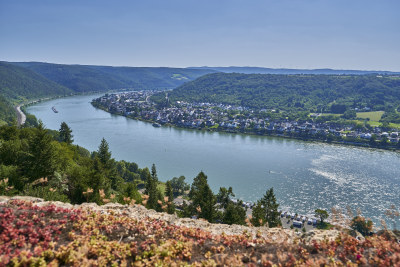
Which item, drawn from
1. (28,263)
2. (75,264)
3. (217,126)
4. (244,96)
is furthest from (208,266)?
(244,96)

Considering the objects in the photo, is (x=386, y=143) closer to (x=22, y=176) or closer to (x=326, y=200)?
(x=326, y=200)

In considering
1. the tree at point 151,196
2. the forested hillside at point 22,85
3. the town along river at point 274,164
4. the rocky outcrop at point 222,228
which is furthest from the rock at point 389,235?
the forested hillside at point 22,85

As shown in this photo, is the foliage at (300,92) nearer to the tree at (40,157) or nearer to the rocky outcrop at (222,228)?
the tree at (40,157)

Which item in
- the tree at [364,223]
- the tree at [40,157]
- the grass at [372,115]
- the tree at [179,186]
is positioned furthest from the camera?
the grass at [372,115]

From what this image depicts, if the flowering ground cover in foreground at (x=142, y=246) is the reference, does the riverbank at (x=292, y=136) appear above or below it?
below

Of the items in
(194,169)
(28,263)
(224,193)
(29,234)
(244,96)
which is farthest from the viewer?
(244,96)

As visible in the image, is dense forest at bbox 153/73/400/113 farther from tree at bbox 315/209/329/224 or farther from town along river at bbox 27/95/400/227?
tree at bbox 315/209/329/224

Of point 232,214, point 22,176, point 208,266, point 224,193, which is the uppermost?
point 208,266
